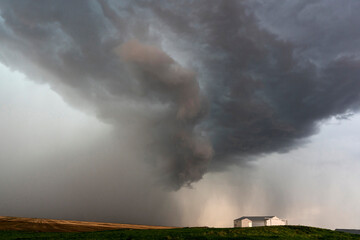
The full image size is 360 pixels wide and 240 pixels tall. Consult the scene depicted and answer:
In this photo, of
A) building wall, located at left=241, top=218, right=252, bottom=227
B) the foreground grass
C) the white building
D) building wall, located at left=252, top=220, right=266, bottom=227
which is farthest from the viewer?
building wall, located at left=241, top=218, right=252, bottom=227

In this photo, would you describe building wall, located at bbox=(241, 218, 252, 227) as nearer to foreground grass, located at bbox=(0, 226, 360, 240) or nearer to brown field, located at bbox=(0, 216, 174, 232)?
foreground grass, located at bbox=(0, 226, 360, 240)

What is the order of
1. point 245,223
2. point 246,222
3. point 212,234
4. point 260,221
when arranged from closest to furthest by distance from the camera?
point 212,234, point 260,221, point 245,223, point 246,222

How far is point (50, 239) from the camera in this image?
178 feet

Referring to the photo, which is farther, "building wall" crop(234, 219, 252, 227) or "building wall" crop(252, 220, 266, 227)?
"building wall" crop(234, 219, 252, 227)

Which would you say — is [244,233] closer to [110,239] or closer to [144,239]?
[144,239]

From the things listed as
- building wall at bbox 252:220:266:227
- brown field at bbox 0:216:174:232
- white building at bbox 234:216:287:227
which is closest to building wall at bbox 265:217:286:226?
white building at bbox 234:216:287:227

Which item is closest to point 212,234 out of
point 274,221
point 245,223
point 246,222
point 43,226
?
point 43,226

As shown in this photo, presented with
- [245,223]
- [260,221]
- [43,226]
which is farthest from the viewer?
[245,223]

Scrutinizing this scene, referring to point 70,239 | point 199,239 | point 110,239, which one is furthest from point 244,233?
point 70,239

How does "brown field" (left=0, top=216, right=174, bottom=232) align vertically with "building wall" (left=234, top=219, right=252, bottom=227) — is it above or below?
below

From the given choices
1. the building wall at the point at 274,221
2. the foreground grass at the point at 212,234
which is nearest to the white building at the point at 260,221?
the building wall at the point at 274,221

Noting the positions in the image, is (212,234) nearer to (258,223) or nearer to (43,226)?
(43,226)

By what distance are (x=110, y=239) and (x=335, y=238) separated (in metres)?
49.3

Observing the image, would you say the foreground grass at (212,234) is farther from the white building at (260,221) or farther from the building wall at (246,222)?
the building wall at (246,222)
